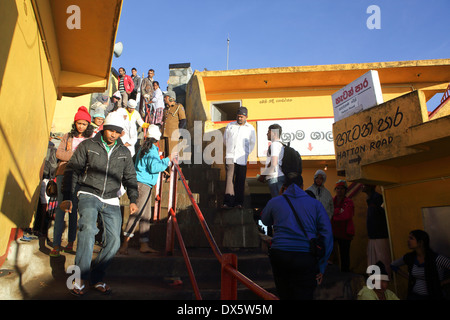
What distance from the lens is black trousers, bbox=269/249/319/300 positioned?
108 inches

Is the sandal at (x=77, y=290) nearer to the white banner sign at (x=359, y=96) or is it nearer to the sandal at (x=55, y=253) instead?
the sandal at (x=55, y=253)

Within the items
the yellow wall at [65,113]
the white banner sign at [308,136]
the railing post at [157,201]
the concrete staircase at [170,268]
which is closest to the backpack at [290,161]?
the concrete staircase at [170,268]

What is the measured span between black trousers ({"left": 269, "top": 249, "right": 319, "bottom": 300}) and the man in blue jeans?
5.83 ft

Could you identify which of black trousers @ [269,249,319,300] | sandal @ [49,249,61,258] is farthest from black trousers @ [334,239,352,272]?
sandal @ [49,249,61,258]

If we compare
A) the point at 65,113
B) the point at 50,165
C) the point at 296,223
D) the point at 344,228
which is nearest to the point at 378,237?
the point at 344,228

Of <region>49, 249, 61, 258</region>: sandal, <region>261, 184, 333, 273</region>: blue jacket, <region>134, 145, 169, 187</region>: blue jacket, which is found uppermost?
<region>134, 145, 169, 187</region>: blue jacket

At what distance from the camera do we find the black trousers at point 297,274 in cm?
275

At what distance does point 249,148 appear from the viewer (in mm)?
5641

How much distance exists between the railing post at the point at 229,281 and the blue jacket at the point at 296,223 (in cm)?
70

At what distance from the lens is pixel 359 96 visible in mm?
5891

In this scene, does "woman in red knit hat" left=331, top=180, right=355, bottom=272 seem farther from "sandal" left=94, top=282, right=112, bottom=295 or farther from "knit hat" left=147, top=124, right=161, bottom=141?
"sandal" left=94, top=282, right=112, bottom=295

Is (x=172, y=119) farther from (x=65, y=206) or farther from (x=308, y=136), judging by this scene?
(x=65, y=206)
